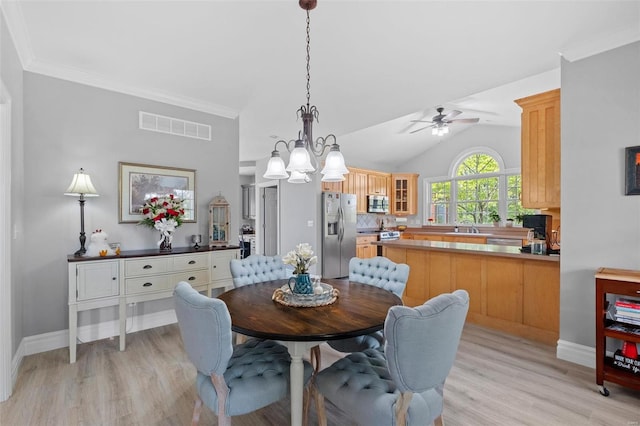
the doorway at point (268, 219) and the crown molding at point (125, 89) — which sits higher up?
Answer: the crown molding at point (125, 89)

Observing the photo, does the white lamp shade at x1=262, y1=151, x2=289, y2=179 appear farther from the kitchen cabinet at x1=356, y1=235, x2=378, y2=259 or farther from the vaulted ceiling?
the kitchen cabinet at x1=356, y1=235, x2=378, y2=259

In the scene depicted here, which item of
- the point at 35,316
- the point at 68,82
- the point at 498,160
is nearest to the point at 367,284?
the point at 35,316

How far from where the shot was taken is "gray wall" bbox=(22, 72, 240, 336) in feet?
9.36

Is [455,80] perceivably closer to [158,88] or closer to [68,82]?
[158,88]

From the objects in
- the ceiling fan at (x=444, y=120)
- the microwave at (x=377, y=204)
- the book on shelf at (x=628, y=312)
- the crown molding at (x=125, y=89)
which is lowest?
the book on shelf at (x=628, y=312)

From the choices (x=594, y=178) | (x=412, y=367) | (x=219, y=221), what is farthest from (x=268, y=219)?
(x=412, y=367)

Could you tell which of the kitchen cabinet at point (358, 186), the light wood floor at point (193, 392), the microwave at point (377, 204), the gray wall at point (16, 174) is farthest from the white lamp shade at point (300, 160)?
the microwave at point (377, 204)

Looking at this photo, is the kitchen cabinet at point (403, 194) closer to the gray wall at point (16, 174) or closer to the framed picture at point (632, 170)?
the framed picture at point (632, 170)

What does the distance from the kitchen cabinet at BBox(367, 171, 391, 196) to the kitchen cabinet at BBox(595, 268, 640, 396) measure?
17.7 feet

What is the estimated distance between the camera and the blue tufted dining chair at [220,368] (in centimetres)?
138

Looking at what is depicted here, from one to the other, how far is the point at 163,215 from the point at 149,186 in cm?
49

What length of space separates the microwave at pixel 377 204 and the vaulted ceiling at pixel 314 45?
350 cm

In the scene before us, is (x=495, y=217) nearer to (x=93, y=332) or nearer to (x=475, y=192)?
(x=475, y=192)

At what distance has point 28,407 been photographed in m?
2.02
